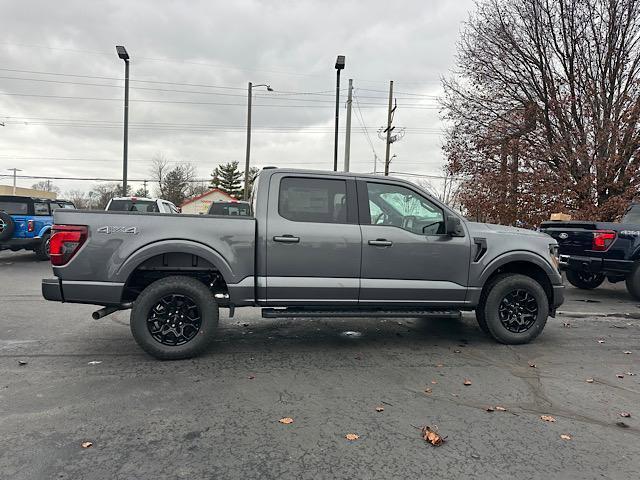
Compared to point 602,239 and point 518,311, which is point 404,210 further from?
point 602,239

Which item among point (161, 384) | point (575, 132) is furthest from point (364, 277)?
Answer: point (575, 132)

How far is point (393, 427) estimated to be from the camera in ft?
10.7

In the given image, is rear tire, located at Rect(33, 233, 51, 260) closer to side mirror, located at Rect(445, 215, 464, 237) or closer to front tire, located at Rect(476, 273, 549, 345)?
side mirror, located at Rect(445, 215, 464, 237)

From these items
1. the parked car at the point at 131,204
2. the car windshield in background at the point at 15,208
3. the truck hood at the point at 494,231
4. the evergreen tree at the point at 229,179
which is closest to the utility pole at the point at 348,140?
the parked car at the point at 131,204

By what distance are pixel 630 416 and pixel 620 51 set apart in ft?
46.1

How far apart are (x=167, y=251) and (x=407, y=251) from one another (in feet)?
8.53

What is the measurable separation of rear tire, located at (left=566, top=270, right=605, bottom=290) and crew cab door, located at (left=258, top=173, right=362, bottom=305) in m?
7.29

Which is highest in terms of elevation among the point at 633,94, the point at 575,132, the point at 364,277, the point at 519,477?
the point at 633,94

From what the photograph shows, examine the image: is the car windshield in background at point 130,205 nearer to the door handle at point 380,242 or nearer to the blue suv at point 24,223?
the blue suv at point 24,223

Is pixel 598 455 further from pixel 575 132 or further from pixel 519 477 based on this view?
pixel 575 132

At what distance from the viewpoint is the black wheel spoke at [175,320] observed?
4.54 m

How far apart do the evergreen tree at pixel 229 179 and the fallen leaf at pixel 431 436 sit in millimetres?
67289

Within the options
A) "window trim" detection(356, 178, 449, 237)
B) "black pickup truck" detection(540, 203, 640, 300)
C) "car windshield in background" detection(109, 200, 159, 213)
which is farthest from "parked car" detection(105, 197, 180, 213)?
"black pickup truck" detection(540, 203, 640, 300)

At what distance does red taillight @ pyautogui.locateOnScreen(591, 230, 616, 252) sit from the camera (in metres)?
8.08
